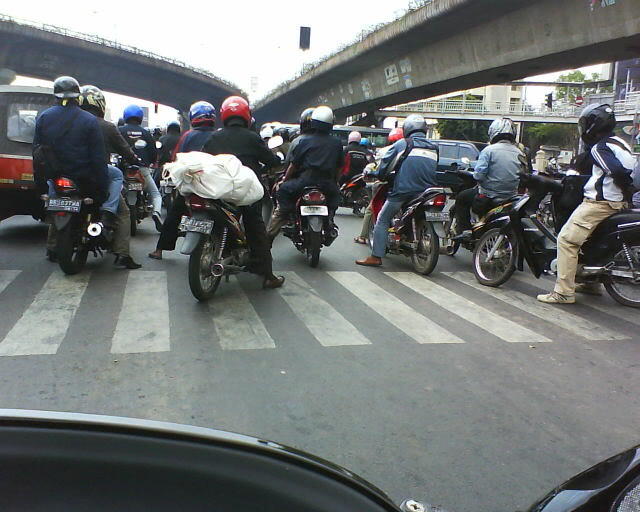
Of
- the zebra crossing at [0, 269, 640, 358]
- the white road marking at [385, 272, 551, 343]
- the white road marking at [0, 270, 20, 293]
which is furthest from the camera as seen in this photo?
the white road marking at [0, 270, 20, 293]

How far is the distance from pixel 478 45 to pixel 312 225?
14.3 m

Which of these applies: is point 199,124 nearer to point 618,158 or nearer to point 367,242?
point 367,242

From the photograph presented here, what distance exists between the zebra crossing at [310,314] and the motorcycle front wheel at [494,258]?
0.17 metres

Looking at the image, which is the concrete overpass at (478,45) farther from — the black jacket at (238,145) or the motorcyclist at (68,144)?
the motorcyclist at (68,144)

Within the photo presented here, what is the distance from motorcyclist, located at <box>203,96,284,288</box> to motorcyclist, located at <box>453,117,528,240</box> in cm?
286

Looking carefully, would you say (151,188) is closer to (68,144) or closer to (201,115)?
(201,115)

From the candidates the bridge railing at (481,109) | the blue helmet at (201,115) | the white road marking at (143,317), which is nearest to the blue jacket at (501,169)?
the blue helmet at (201,115)

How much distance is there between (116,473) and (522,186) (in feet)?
20.6

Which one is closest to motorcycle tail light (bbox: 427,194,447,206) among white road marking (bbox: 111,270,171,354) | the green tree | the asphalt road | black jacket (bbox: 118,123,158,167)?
the asphalt road

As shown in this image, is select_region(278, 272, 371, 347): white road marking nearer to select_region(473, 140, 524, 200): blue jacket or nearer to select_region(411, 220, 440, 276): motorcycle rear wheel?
select_region(411, 220, 440, 276): motorcycle rear wheel

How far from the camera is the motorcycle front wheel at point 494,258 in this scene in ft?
21.1

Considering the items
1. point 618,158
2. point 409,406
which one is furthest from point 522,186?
point 409,406

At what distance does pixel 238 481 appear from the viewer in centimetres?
108

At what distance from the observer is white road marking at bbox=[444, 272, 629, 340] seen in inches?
197
